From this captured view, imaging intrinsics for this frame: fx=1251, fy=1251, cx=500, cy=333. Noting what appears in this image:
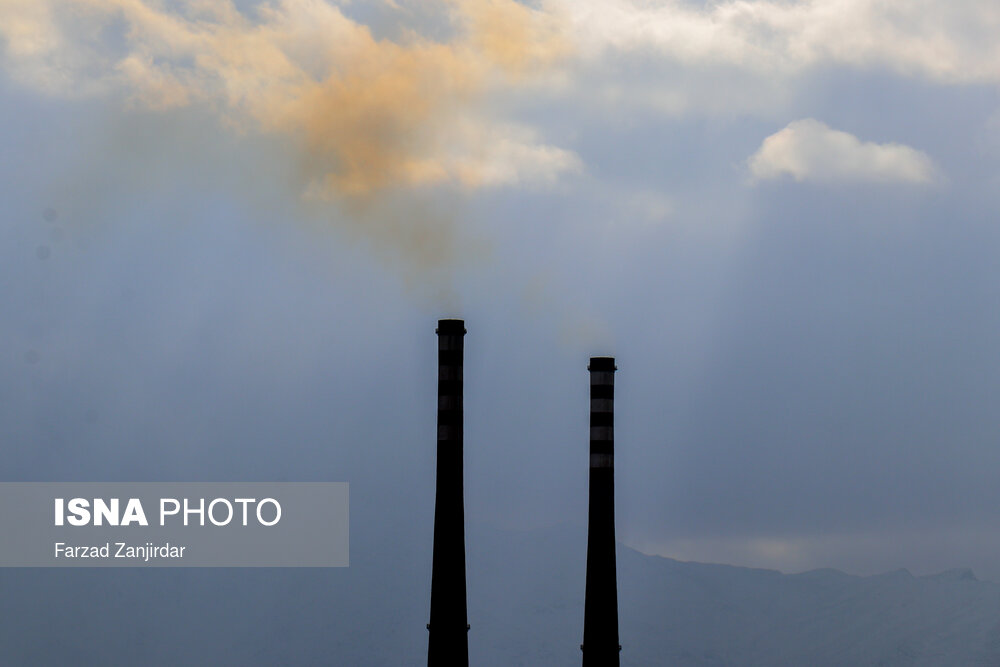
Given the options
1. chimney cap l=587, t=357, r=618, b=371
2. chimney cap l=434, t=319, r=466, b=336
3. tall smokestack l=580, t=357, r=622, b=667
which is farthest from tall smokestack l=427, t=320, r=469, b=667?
chimney cap l=587, t=357, r=618, b=371

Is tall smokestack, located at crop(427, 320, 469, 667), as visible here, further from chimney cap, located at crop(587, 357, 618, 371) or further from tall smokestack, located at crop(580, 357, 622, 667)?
chimney cap, located at crop(587, 357, 618, 371)

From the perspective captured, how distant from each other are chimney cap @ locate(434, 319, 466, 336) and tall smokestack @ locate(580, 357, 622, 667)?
5.18 m

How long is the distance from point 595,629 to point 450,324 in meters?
10.2

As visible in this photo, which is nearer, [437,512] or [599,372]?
[437,512]

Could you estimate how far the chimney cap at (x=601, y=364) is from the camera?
131ft

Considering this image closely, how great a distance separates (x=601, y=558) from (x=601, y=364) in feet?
20.3

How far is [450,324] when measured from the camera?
38.1 m

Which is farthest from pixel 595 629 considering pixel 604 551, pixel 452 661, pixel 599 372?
pixel 599 372

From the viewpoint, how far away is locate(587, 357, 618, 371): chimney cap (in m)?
40.0

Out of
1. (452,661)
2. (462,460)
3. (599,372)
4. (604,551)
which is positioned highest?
(599,372)

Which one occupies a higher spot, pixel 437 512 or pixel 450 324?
pixel 450 324

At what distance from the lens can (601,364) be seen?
39969 millimetres

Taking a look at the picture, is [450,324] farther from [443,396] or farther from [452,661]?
[452,661]

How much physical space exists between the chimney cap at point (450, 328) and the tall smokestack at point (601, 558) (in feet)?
17.0
